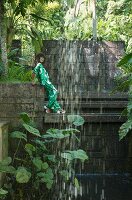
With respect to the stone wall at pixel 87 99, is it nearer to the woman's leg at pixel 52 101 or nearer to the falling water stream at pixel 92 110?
the falling water stream at pixel 92 110

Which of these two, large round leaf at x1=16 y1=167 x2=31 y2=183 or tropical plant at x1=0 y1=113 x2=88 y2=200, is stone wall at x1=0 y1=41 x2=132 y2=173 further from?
large round leaf at x1=16 y1=167 x2=31 y2=183

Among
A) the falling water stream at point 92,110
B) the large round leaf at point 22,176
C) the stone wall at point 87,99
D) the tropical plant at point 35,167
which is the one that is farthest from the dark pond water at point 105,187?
the large round leaf at point 22,176

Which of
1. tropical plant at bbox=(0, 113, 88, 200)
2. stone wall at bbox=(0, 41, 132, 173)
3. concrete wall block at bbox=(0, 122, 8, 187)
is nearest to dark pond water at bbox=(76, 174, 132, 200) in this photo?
stone wall at bbox=(0, 41, 132, 173)

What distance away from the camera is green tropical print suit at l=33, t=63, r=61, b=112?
7561 millimetres

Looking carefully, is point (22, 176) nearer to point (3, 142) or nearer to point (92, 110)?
point (3, 142)

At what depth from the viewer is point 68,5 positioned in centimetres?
1722

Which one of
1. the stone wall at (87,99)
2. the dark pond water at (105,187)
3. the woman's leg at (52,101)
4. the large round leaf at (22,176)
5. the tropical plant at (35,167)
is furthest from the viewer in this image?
the woman's leg at (52,101)

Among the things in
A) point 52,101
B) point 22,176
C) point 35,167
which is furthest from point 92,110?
point 22,176

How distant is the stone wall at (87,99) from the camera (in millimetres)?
6730

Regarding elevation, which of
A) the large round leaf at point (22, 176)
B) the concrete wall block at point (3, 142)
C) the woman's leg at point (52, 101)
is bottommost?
the large round leaf at point (22, 176)

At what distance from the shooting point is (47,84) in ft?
25.4

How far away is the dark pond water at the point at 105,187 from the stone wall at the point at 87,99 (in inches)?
8.5

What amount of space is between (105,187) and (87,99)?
12.3 ft

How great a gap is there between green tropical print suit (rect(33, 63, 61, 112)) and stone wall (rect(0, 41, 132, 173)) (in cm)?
44
